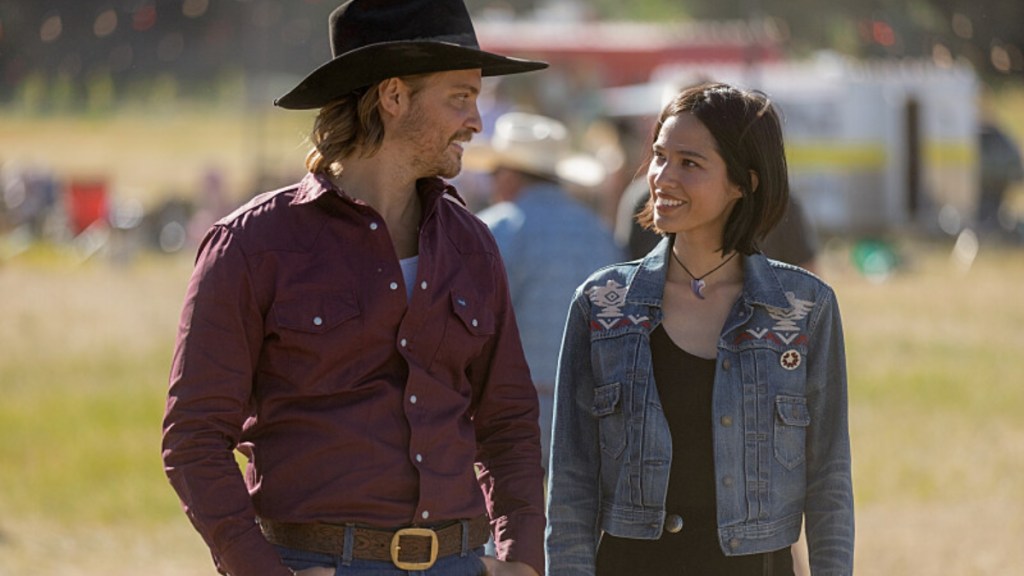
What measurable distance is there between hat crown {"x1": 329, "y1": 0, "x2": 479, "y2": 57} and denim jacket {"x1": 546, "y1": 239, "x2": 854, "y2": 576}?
643mm

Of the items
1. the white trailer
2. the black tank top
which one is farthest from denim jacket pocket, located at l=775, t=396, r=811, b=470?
the white trailer

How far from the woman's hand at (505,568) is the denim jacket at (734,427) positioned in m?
0.17

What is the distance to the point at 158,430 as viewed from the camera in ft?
35.9

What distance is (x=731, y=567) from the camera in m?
3.24

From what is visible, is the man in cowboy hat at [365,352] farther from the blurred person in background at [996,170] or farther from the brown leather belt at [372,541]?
the blurred person in background at [996,170]

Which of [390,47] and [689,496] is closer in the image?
[390,47]

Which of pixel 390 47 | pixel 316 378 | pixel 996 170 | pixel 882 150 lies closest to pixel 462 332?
pixel 316 378

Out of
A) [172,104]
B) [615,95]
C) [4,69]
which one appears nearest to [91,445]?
[4,69]

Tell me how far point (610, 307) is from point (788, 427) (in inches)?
17.0

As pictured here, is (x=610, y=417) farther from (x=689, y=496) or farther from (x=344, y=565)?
(x=344, y=565)

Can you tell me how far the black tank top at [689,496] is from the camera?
3254mm

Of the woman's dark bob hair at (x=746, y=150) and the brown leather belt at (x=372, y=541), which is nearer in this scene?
the brown leather belt at (x=372, y=541)

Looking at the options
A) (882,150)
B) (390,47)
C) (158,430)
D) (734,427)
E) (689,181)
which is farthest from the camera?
(882,150)

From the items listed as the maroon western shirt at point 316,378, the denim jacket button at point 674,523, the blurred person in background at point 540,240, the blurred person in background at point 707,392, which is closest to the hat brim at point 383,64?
the maroon western shirt at point 316,378
